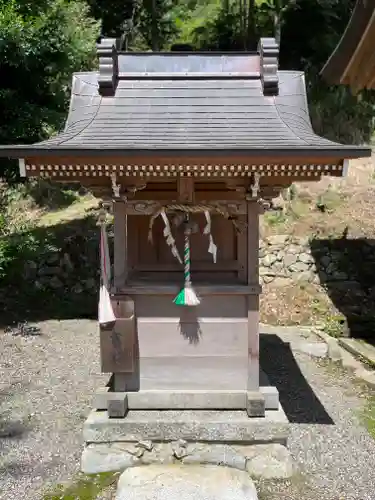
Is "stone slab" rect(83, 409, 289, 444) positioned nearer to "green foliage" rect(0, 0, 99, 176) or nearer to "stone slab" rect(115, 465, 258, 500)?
"stone slab" rect(115, 465, 258, 500)

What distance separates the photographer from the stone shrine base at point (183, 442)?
453 cm

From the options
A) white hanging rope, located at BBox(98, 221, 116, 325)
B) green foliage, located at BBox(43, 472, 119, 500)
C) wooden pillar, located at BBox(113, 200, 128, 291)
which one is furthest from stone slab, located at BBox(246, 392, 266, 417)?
wooden pillar, located at BBox(113, 200, 128, 291)

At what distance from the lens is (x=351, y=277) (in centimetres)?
1009

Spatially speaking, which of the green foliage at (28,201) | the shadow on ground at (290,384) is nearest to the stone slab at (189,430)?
the shadow on ground at (290,384)

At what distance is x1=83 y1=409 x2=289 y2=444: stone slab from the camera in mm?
4527

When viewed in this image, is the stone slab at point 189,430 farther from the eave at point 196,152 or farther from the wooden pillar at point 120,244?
the eave at point 196,152

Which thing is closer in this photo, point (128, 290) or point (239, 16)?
point (128, 290)

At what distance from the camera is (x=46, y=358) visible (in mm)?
7504

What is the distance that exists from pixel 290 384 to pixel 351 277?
4.20 metres

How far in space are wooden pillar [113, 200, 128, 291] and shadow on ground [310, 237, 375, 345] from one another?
620 cm

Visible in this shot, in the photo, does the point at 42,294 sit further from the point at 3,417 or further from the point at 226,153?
the point at 226,153

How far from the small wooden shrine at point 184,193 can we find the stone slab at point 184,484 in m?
0.59

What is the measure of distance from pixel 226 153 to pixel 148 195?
1.24 metres

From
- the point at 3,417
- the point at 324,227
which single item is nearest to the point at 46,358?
the point at 3,417
